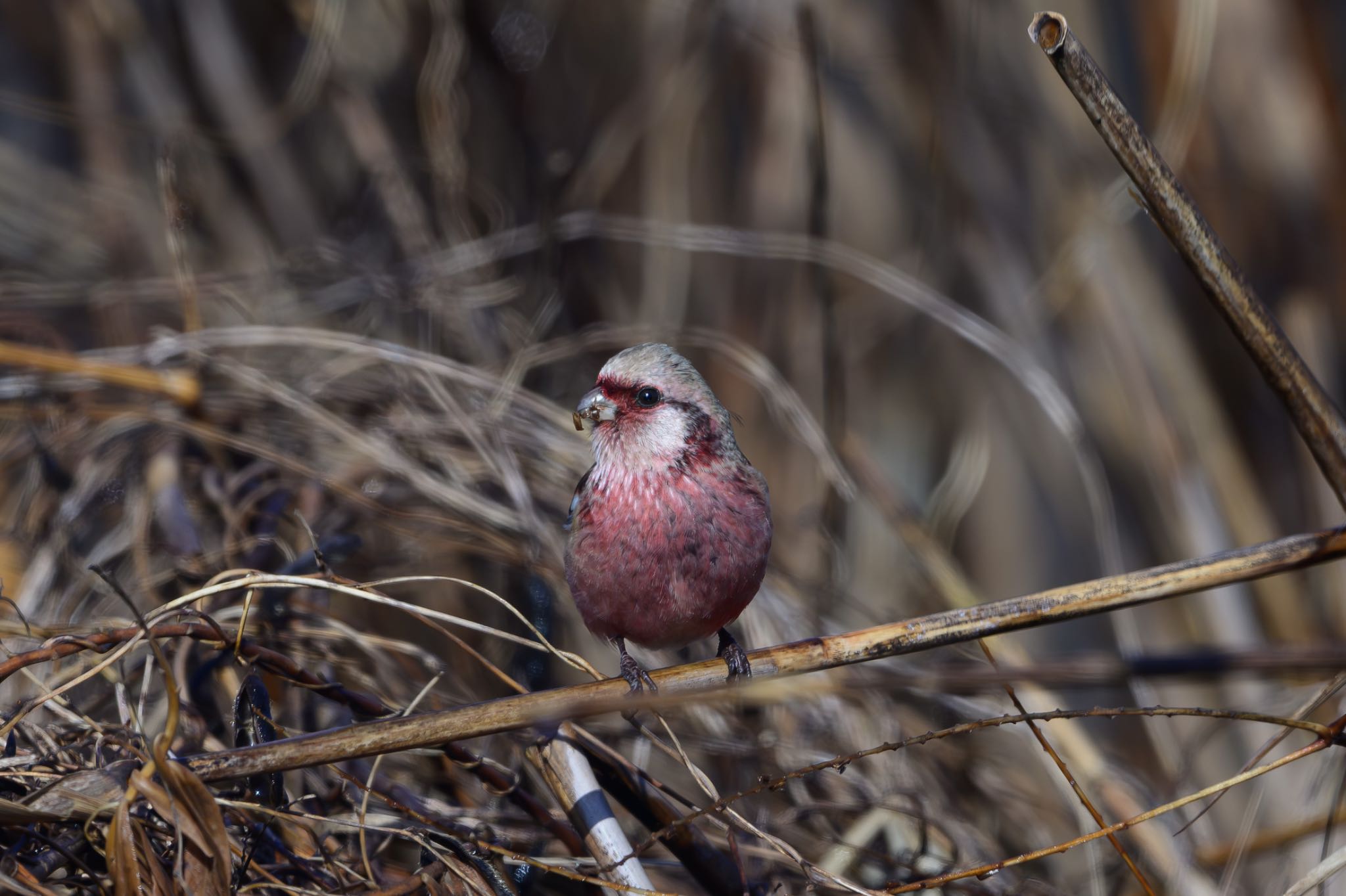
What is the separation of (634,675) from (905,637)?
0.71 meters

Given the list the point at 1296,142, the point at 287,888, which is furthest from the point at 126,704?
the point at 1296,142

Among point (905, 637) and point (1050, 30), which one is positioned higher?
point (1050, 30)

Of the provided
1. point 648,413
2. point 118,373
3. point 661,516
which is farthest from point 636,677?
point 118,373

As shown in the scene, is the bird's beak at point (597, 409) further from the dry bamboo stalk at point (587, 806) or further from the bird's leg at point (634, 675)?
the dry bamboo stalk at point (587, 806)

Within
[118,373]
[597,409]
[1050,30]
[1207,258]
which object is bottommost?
[118,373]

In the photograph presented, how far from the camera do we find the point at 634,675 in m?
2.16

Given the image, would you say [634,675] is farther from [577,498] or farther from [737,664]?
[577,498]

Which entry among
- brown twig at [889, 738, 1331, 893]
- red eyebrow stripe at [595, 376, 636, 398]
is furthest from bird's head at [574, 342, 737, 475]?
brown twig at [889, 738, 1331, 893]

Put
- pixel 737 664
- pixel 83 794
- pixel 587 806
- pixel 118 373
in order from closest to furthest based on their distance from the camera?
pixel 83 794 < pixel 587 806 < pixel 737 664 < pixel 118 373

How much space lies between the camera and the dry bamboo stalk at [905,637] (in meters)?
1.51

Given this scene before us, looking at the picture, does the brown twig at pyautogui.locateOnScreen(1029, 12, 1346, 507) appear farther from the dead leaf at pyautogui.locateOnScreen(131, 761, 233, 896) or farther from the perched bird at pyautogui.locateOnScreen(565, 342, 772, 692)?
the dead leaf at pyautogui.locateOnScreen(131, 761, 233, 896)

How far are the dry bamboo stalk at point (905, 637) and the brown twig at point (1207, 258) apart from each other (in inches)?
6.1

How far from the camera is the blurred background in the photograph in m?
2.77

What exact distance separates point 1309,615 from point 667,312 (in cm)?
268
